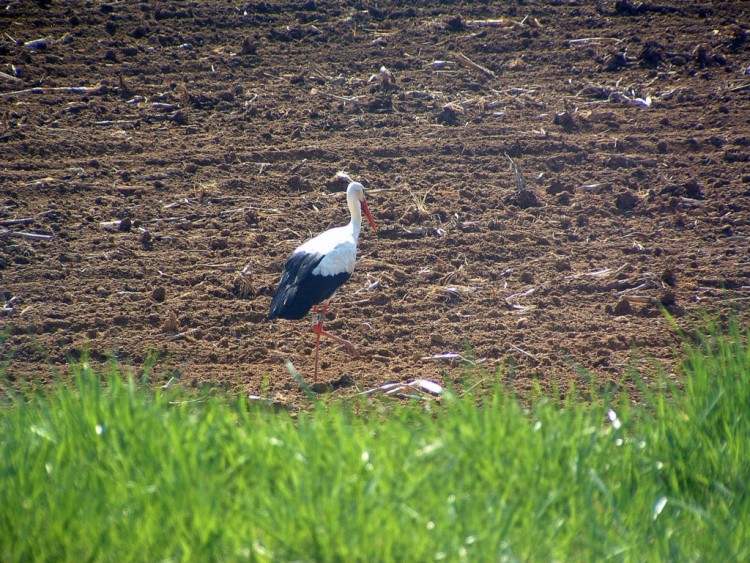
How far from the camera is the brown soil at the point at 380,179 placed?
6.30 metres

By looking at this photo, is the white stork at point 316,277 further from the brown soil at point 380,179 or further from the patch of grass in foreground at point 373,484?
the patch of grass in foreground at point 373,484

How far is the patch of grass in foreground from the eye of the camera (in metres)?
3.33

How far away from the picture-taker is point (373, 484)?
11.4 ft

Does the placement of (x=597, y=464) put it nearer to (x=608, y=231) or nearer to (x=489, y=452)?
(x=489, y=452)

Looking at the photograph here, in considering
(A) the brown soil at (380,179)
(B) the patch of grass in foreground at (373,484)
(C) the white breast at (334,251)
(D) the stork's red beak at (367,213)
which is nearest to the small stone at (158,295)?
(A) the brown soil at (380,179)

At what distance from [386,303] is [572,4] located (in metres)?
7.66

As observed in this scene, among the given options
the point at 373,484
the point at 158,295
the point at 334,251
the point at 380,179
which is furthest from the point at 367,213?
the point at 373,484

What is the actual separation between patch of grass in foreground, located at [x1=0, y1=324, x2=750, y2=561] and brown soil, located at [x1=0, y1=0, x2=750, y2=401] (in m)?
1.40

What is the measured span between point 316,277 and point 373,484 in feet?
9.77

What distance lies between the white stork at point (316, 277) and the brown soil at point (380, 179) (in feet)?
0.96

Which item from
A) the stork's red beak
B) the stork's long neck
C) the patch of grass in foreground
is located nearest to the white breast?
the stork's long neck

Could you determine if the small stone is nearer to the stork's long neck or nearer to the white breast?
the white breast

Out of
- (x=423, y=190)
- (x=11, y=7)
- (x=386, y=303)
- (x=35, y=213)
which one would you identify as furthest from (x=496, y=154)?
(x=11, y=7)

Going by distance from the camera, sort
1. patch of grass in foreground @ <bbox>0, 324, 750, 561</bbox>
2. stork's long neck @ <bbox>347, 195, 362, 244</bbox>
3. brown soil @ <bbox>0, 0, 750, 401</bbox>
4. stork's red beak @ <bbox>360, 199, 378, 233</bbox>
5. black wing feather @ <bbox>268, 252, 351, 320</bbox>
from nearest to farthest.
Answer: patch of grass in foreground @ <bbox>0, 324, 750, 561</bbox>
black wing feather @ <bbox>268, 252, 351, 320</bbox>
brown soil @ <bbox>0, 0, 750, 401</bbox>
stork's long neck @ <bbox>347, 195, 362, 244</bbox>
stork's red beak @ <bbox>360, 199, 378, 233</bbox>
